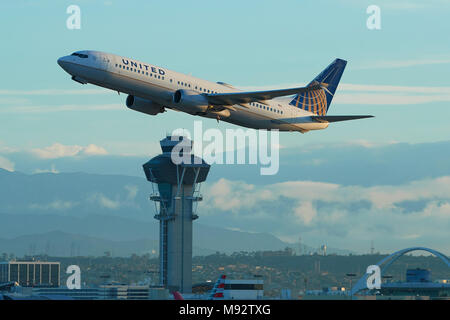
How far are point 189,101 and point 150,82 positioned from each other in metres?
5.20

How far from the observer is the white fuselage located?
331ft

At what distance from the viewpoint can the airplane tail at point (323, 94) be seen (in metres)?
128

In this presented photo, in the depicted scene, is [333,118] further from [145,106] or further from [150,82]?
[150,82]

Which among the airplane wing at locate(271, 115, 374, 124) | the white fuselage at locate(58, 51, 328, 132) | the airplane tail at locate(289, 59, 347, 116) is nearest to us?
the white fuselage at locate(58, 51, 328, 132)

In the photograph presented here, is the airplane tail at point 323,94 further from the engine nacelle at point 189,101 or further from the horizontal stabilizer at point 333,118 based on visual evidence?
the engine nacelle at point 189,101

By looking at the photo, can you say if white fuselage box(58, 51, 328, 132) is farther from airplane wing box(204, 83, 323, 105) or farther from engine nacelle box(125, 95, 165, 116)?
engine nacelle box(125, 95, 165, 116)

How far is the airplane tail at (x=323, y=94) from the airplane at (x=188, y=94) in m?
4.59

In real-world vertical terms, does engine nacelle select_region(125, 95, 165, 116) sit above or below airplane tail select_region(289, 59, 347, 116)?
below

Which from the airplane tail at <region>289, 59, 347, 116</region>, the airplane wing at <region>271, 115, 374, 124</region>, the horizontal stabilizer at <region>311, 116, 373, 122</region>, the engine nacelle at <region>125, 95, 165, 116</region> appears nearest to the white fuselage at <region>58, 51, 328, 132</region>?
the airplane wing at <region>271, 115, 374, 124</region>

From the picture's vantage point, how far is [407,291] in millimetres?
194750

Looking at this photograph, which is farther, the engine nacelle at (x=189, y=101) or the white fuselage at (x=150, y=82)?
the engine nacelle at (x=189, y=101)

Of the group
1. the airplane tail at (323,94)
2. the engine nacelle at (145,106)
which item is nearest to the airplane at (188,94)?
the engine nacelle at (145,106)
